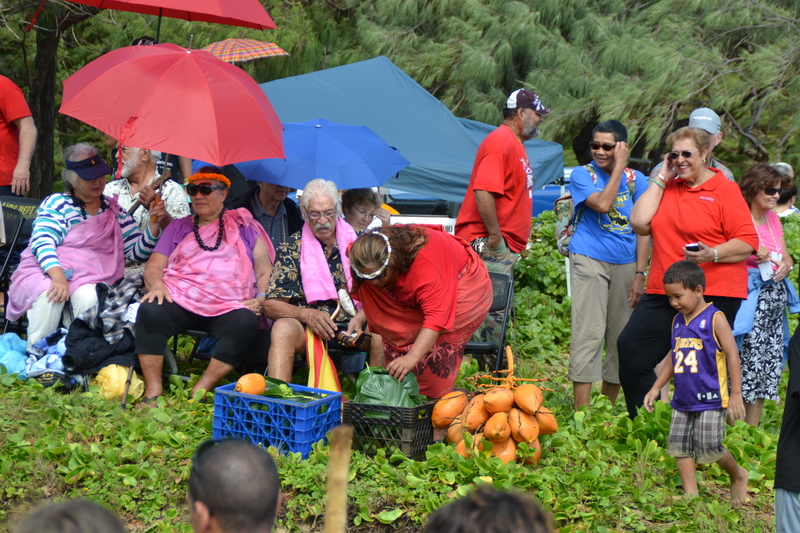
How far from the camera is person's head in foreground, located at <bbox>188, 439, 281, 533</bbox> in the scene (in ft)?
6.15

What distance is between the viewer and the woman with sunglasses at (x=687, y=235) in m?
4.32

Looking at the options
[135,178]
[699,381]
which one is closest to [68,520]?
[699,381]

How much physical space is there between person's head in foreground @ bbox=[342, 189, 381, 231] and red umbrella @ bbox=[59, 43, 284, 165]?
1.08 metres

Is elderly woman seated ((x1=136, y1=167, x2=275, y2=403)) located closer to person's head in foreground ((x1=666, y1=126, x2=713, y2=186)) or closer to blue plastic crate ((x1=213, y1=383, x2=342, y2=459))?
blue plastic crate ((x1=213, y1=383, x2=342, y2=459))

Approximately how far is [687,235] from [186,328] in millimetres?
3012

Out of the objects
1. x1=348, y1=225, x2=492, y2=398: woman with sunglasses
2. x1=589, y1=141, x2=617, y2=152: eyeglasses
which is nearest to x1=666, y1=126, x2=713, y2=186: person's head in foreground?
x1=589, y1=141, x2=617, y2=152: eyeglasses

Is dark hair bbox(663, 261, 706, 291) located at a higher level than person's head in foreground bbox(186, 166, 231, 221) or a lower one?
lower

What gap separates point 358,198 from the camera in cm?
604

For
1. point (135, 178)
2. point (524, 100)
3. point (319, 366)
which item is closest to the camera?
point (319, 366)

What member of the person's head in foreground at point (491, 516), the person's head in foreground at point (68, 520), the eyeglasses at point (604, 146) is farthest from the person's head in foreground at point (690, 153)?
the person's head in foreground at point (68, 520)

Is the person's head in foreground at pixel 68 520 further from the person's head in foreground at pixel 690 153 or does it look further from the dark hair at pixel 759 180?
the dark hair at pixel 759 180

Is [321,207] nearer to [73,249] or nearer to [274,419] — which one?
[274,419]

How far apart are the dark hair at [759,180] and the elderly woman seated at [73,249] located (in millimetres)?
3802

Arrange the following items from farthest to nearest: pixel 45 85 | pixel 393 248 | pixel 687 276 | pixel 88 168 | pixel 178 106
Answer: pixel 45 85 < pixel 88 168 < pixel 178 106 < pixel 393 248 < pixel 687 276
